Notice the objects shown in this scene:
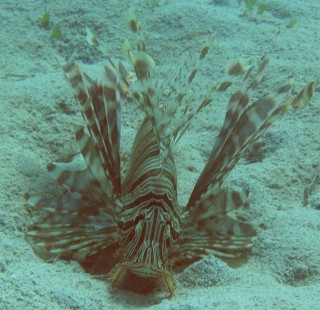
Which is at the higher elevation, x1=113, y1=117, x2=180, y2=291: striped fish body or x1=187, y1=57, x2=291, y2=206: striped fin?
x1=187, y1=57, x2=291, y2=206: striped fin

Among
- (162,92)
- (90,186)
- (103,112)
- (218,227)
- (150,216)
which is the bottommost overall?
(218,227)

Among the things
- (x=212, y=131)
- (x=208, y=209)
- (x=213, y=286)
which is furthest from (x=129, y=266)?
(x=212, y=131)

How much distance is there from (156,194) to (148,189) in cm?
7

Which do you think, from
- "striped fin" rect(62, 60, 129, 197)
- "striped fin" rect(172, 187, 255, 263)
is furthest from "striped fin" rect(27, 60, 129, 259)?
"striped fin" rect(172, 187, 255, 263)

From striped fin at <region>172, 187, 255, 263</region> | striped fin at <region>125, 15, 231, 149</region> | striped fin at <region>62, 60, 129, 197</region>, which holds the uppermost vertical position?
striped fin at <region>125, 15, 231, 149</region>

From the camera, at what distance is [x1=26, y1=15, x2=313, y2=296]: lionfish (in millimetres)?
2695

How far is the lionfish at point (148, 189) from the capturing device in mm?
2695

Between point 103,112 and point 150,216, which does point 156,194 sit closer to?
point 150,216

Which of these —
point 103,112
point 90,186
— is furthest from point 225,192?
point 103,112

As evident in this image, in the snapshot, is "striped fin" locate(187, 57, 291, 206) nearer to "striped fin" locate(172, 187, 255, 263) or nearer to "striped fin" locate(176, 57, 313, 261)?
"striped fin" locate(176, 57, 313, 261)

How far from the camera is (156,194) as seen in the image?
2.82 m

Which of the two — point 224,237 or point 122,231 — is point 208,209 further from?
point 122,231

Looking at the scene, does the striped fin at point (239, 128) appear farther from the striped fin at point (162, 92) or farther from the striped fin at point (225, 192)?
the striped fin at point (162, 92)

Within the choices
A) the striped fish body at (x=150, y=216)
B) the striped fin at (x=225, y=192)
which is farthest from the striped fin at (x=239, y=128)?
the striped fish body at (x=150, y=216)
